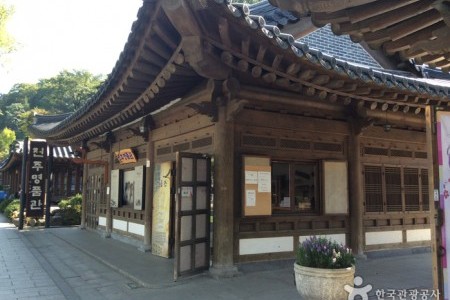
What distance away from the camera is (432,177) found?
11.8 feet

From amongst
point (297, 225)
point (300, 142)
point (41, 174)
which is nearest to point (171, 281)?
point (297, 225)

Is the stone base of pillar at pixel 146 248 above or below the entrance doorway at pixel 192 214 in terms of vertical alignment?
below

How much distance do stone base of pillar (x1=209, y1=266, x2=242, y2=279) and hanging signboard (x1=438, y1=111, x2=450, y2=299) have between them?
378 centimetres

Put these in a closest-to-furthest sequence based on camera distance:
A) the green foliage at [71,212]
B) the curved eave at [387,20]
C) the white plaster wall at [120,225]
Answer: the curved eave at [387,20] < the white plaster wall at [120,225] < the green foliage at [71,212]

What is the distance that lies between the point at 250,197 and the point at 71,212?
1254cm

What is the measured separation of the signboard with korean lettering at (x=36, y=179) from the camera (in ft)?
52.3

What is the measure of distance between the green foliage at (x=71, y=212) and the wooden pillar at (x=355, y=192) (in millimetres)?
12787

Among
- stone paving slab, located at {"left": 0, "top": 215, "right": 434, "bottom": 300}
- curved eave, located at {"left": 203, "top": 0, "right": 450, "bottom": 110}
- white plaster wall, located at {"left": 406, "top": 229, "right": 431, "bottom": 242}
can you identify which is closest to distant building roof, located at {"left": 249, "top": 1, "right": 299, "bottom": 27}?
curved eave, located at {"left": 203, "top": 0, "right": 450, "bottom": 110}

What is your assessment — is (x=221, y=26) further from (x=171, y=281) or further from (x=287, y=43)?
(x=171, y=281)

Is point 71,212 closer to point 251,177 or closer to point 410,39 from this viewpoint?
point 251,177

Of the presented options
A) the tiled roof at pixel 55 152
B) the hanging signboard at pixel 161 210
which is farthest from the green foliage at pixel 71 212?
the hanging signboard at pixel 161 210

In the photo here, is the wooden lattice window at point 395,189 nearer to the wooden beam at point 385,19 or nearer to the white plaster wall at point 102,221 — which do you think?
the wooden beam at point 385,19

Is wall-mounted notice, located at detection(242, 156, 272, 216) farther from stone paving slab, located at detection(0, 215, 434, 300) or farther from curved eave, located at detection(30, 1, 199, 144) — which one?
curved eave, located at detection(30, 1, 199, 144)

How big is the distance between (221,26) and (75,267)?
619 centimetres
